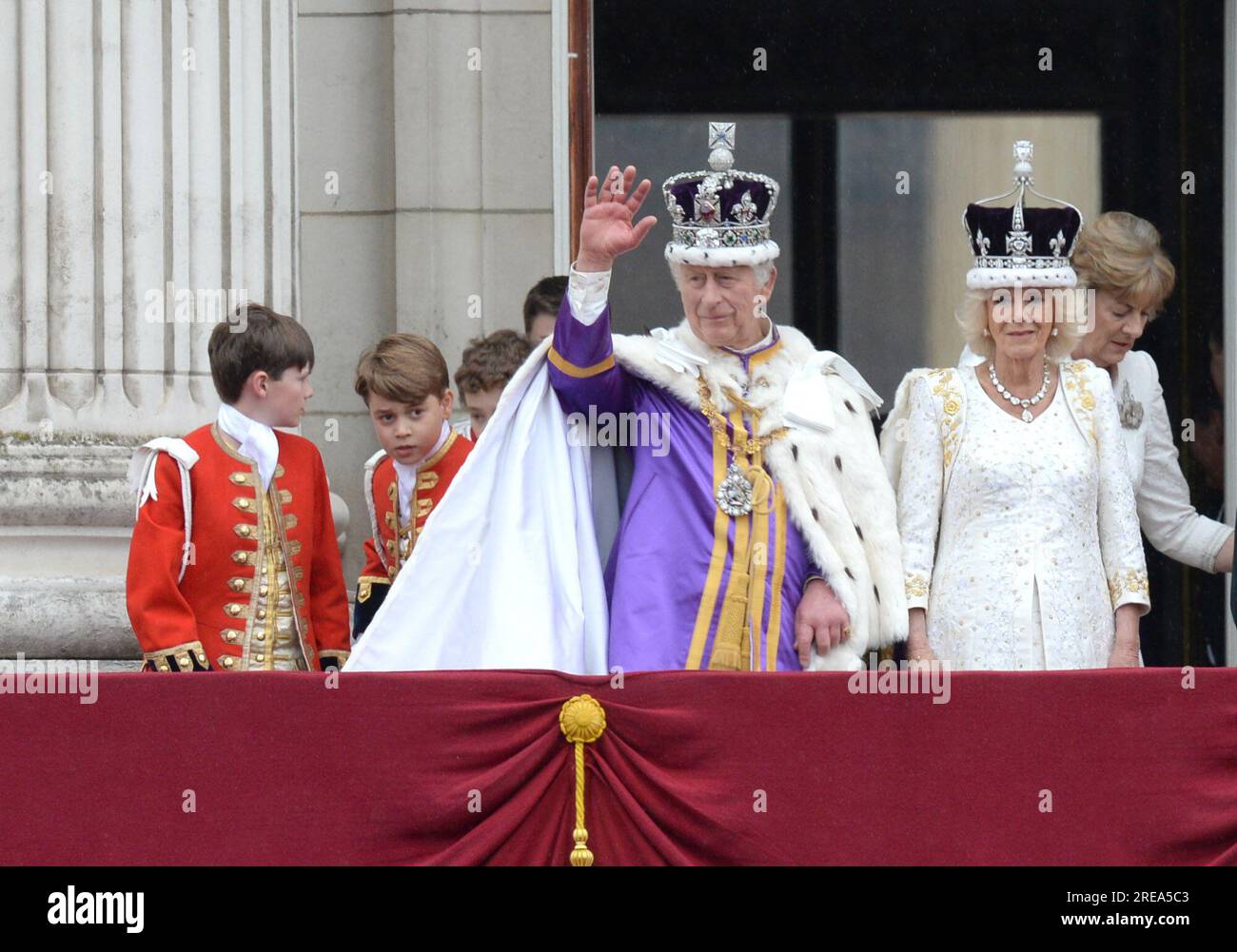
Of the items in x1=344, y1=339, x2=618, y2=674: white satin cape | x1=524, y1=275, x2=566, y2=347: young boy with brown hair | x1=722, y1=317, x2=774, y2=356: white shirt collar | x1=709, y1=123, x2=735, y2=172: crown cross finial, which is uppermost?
x1=709, y1=123, x2=735, y2=172: crown cross finial

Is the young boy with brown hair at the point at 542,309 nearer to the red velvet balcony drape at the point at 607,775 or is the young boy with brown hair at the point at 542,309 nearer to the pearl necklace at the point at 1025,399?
the pearl necklace at the point at 1025,399

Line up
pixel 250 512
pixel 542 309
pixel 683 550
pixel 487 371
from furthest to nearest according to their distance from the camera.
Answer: pixel 542 309 → pixel 487 371 → pixel 250 512 → pixel 683 550

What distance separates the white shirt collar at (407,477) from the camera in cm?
563

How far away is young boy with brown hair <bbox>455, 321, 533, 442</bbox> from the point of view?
5984mm

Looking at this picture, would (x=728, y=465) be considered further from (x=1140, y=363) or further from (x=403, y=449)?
(x=1140, y=363)

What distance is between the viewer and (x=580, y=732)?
4.43 meters

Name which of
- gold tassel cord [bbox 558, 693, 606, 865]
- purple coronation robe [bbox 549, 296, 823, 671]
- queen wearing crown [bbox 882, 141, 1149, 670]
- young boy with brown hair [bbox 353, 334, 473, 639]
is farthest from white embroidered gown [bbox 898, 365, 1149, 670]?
young boy with brown hair [bbox 353, 334, 473, 639]

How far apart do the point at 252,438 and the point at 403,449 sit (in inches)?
16.5

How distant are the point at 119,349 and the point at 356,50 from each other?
1854 mm

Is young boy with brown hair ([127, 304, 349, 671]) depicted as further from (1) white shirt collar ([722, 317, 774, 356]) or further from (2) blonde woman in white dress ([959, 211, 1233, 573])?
(2) blonde woman in white dress ([959, 211, 1233, 573])

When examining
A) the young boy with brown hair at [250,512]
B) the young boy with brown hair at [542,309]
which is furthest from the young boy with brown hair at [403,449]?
the young boy with brown hair at [542,309]

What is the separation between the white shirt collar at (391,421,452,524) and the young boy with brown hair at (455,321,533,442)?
322 millimetres

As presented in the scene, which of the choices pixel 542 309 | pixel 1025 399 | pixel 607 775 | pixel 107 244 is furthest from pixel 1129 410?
pixel 107 244

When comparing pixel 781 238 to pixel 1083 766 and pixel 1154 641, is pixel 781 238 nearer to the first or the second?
pixel 1154 641
